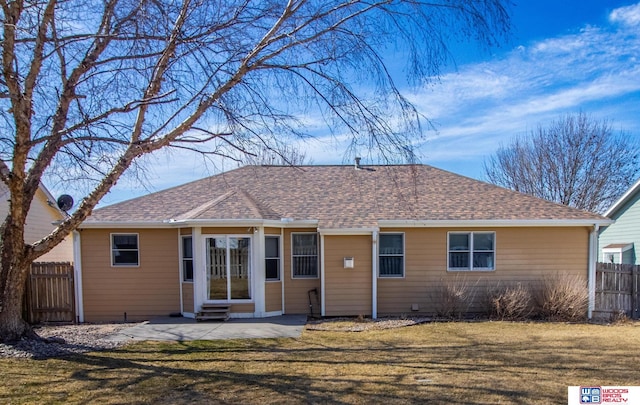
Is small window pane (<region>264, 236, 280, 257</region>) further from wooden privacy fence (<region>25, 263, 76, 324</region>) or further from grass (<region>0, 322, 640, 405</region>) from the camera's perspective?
wooden privacy fence (<region>25, 263, 76, 324</region>)

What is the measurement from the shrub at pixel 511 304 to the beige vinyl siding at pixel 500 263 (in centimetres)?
44

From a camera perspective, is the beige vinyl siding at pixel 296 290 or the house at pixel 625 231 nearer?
the beige vinyl siding at pixel 296 290

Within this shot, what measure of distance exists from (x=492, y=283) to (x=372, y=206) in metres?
4.08

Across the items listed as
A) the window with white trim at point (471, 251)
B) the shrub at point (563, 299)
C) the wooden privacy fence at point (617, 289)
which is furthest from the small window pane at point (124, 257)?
the wooden privacy fence at point (617, 289)

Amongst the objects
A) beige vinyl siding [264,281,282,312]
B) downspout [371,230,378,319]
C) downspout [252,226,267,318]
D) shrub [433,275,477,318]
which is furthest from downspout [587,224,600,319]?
downspout [252,226,267,318]

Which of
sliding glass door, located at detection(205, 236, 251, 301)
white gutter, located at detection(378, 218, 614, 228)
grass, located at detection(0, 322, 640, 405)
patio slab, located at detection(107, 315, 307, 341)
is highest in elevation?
white gutter, located at detection(378, 218, 614, 228)

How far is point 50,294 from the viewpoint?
1036 centimetres

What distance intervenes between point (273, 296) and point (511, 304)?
645 centimetres

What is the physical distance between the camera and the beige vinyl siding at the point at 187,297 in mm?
10383

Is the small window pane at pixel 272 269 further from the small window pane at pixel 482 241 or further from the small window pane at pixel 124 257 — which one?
the small window pane at pixel 482 241

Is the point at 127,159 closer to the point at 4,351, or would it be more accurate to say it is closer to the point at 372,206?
the point at 4,351

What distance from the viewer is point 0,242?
7059mm

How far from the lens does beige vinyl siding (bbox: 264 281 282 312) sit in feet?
34.2

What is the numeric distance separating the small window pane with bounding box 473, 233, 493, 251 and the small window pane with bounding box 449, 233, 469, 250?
226 mm
